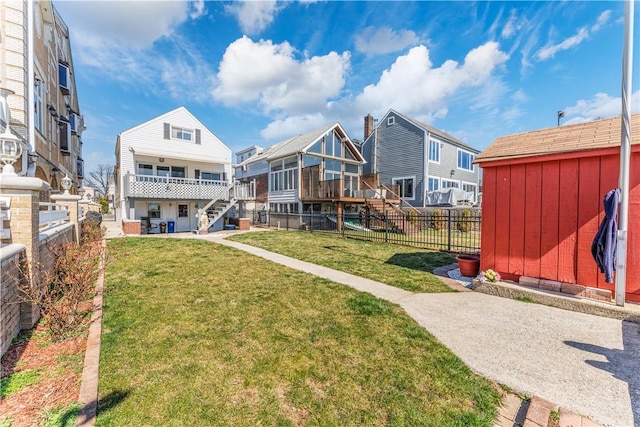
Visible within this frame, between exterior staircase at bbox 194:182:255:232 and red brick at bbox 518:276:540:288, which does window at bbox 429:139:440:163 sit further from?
red brick at bbox 518:276:540:288

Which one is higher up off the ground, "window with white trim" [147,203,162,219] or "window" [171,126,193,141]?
"window" [171,126,193,141]

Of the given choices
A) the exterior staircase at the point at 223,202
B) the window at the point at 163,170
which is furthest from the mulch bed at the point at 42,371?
the window at the point at 163,170

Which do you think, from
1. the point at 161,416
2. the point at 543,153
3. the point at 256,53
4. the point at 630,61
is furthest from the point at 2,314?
the point at 256,53

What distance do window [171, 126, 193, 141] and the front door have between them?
4649 millimetres

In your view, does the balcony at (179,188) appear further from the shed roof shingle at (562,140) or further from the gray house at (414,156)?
the shed roof shingle at (562,140)

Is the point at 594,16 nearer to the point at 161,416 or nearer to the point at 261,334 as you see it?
the point at 261,334

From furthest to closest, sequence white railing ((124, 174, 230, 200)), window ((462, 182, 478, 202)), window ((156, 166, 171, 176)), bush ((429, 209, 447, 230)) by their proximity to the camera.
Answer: window ((462, 182, 478, 202)) < window ((156, 166, 171, 176)) < white railing ((124, 174, 230, 200)) < bush ((429, 209, 447, 230))

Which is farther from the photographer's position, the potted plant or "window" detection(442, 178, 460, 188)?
"window" detection(442, 178, 460, 188)

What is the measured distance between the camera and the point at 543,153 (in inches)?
218

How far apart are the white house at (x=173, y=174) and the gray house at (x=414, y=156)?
504 inches

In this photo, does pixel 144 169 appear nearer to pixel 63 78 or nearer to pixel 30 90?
pixel 63 78

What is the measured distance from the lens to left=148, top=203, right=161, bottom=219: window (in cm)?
1789

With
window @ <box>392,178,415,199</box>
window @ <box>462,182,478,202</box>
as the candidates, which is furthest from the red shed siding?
window @ <box>462,182,478,202</box>

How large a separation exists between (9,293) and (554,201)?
901 centimetres
